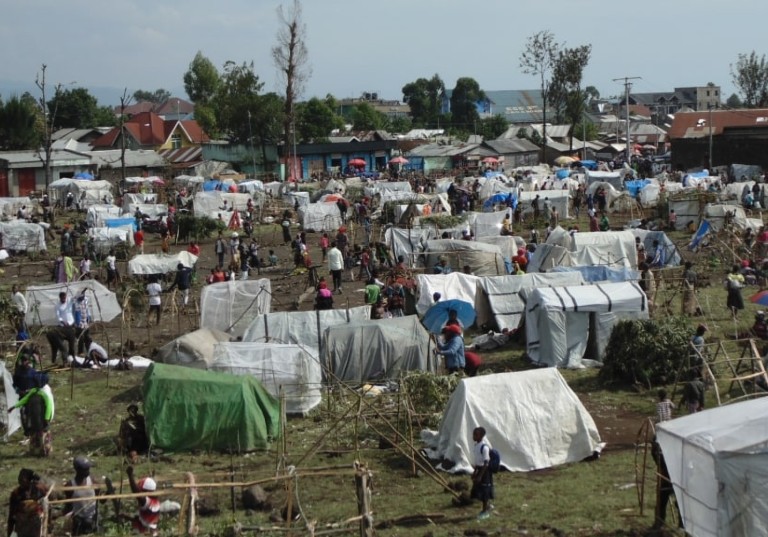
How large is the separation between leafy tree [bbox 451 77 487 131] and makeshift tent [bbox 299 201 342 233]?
69.2m

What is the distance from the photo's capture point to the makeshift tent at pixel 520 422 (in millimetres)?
12438

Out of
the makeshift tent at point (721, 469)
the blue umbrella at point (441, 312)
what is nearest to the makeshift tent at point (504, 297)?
the blue umbrella at point (441, 312)

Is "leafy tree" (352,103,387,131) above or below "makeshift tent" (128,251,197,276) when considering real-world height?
above

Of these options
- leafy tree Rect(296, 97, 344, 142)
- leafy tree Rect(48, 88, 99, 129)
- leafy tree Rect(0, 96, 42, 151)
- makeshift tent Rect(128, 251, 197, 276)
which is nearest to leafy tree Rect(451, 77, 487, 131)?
leafy tree Rect(296, 97, 344, 142)

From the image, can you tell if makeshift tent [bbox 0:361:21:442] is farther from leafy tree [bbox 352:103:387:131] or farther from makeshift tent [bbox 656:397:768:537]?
leafy tree [bbox 352:103:387:131]

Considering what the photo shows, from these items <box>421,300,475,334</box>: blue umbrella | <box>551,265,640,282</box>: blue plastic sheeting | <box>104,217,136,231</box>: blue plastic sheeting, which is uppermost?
<box>104,217,136,231</box>: blue plastic sheeting

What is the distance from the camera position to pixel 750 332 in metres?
18.1

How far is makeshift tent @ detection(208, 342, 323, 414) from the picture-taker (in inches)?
600

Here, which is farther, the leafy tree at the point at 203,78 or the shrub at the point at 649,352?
the leafy tree at the point at 203,78

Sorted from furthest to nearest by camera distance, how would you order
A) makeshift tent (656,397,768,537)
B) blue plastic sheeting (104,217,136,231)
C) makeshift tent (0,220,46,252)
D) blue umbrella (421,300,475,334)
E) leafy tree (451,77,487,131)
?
leafy tree (451,77,487,131)
blue plastic sheeting (104,217,136,231)
makeshift tent (0,220,46,252)
blue umbrella (421,300,475,334)
makeshift tent (656,397,768,537)

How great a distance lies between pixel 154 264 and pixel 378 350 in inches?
466

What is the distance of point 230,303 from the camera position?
20453 mm

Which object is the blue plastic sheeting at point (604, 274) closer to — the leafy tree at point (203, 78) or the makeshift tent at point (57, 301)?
the makeshift tent at point (57, 301)

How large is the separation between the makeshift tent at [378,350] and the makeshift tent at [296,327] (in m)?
0.51
